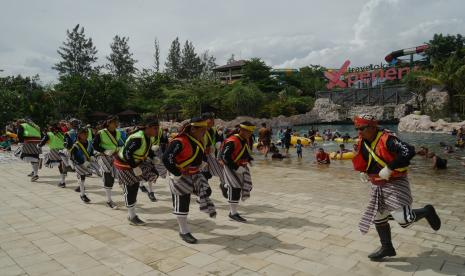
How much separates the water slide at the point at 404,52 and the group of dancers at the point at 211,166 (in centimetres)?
5929

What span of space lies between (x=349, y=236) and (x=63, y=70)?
59662mm

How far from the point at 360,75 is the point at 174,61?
112ft

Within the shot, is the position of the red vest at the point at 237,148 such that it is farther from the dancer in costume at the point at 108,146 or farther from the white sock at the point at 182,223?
the dancer in costume at the point at 108,146

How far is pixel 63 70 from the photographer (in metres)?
56.1

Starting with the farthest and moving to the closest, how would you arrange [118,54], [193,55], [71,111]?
[193,55], [118,54], [71,111]

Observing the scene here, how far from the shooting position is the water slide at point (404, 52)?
189 feet

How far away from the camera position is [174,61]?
6769 cm

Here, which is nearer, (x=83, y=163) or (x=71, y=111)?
(x=83, y=163)

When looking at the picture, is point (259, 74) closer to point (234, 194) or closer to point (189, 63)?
point (189, 63)

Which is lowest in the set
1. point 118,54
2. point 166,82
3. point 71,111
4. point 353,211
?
point 353,211

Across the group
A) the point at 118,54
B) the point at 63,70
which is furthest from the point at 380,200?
the point at 118,54

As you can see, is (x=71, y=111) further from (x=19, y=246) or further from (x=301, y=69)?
(x=301, y=69)

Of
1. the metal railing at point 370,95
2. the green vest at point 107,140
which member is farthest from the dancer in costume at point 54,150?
the metal railing at point 370,95

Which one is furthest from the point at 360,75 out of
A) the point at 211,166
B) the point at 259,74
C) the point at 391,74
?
the point at 211,166
